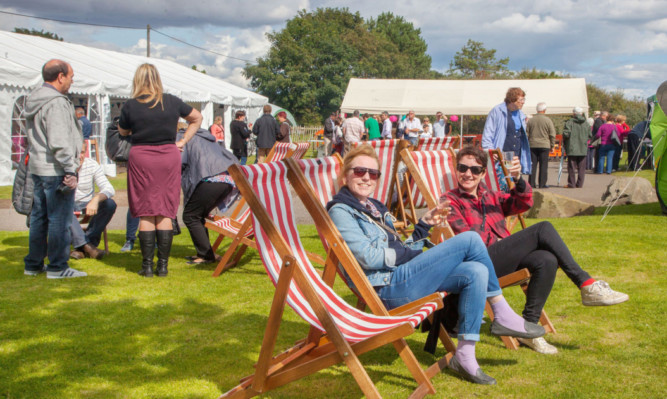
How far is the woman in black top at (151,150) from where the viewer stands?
5.17 m

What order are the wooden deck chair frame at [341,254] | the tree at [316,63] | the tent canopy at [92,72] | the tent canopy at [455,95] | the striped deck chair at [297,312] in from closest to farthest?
the striped deck chair at [297,312] < the wooden deck chair frame at [341,254] < the tent canopy at [92,72] < the tent canopy at [455,95] < the tree at [316,63]

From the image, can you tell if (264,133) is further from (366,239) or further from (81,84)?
(366,239)

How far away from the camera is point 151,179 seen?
206 inches

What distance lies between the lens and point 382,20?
9719 cm

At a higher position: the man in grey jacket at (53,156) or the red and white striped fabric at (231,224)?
the man in grey jacket at (53,156)

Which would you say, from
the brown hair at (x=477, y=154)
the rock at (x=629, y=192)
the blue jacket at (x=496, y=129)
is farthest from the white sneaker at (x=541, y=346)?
the rock at (x=629, y=192)

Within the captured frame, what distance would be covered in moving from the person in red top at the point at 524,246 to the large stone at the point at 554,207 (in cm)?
562

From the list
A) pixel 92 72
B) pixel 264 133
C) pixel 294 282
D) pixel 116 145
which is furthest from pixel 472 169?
pixel 92 72

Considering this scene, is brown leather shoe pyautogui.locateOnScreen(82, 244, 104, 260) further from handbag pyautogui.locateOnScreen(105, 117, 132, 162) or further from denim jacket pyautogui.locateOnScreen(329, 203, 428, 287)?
denim jacket pyautogui.locateOnScreen(329, 203, 428, 287)

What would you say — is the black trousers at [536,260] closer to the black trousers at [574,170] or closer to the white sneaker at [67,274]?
the white sneaker at [67,274]

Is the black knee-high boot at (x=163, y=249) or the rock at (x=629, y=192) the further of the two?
the rock at (x=629, y=192)

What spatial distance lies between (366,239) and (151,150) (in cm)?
279

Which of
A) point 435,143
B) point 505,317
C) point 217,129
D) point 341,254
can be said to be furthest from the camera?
point 217,129

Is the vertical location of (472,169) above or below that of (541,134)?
below
